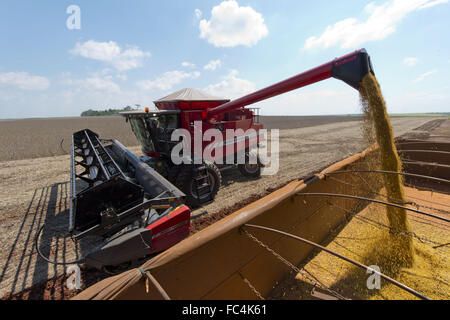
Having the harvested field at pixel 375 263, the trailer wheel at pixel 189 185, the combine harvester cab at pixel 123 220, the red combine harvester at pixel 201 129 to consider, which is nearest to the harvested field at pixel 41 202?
the trailer wheel at pixel 189 185

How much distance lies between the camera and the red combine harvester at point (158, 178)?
254 cm

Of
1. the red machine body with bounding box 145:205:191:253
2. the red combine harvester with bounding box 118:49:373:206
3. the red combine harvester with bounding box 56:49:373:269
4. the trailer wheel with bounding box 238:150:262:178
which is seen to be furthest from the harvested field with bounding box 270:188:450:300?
the trailer wheel with bounding box 238:150:262:178

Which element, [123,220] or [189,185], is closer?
[123,220]

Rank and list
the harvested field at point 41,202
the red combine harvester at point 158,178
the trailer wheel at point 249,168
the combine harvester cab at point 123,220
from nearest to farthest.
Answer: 1. the combine harvester cab at point 123,220
2. the red combine harvester at point 158,178
3. the harvested field at point 41,202
4. the trailer wheel at point 249,168

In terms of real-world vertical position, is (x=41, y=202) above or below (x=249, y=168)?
below

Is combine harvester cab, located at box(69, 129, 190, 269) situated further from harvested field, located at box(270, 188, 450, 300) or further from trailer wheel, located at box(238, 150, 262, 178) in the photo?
trailer wheel, located at box(238, 150, 262, 178)

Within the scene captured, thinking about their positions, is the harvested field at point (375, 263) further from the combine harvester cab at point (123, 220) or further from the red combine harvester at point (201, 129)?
the red combine harvester at point (201, 129)

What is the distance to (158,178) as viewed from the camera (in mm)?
3547

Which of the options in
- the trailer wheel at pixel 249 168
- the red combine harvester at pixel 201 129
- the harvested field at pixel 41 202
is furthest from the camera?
the trailer wheel at pixel 249 168

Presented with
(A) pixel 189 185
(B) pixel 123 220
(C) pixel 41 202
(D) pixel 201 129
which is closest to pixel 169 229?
(B) pixel 123 220

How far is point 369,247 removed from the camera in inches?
121

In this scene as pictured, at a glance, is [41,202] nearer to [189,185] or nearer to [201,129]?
[189,185]
